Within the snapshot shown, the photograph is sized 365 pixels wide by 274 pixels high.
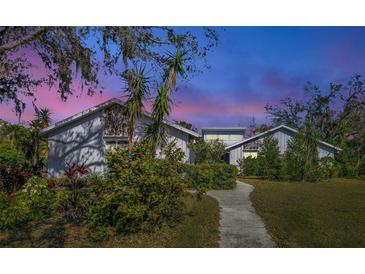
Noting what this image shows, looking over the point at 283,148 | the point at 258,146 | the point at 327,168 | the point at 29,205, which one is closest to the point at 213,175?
the point at 29,205

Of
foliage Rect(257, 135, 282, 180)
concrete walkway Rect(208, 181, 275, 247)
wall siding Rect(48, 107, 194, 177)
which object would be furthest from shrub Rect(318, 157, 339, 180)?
concrete walkway Rect(208, 181, 275, 247)

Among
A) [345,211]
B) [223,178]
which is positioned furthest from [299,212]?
[223,178]

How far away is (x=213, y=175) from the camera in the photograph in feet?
47.7

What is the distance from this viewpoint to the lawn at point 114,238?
561cm

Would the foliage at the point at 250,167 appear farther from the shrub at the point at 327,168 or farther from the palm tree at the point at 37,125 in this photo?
the palm tree at the point at 37,125

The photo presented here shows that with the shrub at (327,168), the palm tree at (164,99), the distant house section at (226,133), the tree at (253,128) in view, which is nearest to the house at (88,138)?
the palm tree at (164,99)

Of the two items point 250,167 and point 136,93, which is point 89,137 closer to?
point 136,93

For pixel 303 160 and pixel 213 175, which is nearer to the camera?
pixel 213 175

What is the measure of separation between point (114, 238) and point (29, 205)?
3330mm

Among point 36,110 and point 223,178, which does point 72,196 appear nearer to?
point 223,178

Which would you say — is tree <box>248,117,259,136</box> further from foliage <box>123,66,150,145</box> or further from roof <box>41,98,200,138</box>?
foliage <box>123,66,150,145</box>

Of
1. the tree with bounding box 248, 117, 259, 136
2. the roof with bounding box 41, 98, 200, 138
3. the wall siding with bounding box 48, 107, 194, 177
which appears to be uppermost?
the tree with bounding box 248, 117, 259, 136

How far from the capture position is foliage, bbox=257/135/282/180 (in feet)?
69.1

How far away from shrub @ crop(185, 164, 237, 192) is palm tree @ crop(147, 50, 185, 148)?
14.8 feet
